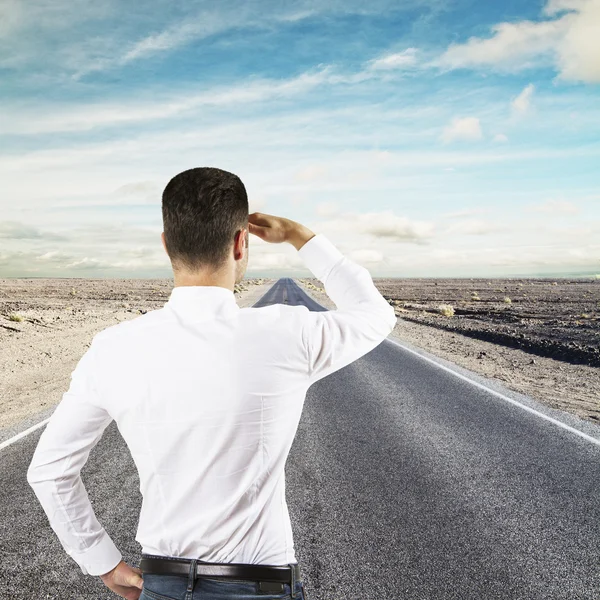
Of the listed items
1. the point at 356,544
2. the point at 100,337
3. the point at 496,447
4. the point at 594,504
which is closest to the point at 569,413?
the point at 496,447

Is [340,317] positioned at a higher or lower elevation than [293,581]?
higher

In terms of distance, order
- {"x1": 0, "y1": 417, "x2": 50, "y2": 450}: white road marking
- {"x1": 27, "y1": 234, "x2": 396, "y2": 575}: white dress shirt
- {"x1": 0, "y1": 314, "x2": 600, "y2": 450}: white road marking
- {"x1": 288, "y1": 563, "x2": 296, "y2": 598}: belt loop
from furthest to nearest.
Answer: {"x1": 0, "y1": 314, "x2": 600, "y2": 450}: white road marking
{"x1": 0, "y1": 417, "x2": 50, "y2": 450}: white road marking
{"x1": 288, "y1": 563, "x2": 296, "y2": 598}: belt loop
{"x1": 27, "y1": 234, "x2": 396, "y2": 575}: white dress shirt

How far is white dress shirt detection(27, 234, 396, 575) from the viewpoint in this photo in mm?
1194

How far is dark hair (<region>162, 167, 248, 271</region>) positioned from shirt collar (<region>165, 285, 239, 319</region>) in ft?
0.24

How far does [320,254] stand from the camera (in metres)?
1.67

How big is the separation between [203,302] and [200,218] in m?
0.22

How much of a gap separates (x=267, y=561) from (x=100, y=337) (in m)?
0.70

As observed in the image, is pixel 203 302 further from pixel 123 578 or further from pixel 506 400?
pixel 506 400

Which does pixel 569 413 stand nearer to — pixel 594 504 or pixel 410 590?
pixel 594 504

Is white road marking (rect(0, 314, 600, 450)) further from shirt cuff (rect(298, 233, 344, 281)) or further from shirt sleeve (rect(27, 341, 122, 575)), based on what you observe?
shirt cuff (rect(298, 233, 344, 281))

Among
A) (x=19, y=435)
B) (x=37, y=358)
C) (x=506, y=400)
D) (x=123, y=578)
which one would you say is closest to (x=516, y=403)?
(x=506, y=400)

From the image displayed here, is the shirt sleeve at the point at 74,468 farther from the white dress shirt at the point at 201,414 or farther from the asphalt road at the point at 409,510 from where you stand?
the asphalt road at the point at 409,510

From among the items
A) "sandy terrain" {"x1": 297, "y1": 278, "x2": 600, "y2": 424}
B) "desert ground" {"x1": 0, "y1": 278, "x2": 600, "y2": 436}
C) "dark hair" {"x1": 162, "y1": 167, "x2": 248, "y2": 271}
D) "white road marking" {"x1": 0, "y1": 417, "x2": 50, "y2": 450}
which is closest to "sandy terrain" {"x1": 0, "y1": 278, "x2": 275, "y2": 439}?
"desert ground" {"x1": 0, "y1": 278, "x2": 600, "y2": 436}

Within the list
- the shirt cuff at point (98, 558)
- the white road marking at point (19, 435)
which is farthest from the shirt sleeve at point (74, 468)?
the white road marking at point (19, 435)
